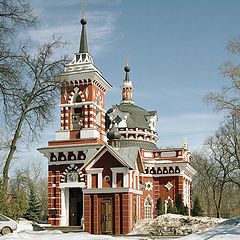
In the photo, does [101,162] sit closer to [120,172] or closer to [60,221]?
[120,172]

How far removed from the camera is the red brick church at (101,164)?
107 feet

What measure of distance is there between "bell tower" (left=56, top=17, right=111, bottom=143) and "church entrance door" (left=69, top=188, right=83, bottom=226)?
14.6ft

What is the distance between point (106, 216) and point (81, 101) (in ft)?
40.8

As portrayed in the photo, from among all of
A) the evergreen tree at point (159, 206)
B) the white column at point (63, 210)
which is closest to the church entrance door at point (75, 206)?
the white column at point (63, 210)

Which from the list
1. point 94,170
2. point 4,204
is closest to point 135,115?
point 94,170

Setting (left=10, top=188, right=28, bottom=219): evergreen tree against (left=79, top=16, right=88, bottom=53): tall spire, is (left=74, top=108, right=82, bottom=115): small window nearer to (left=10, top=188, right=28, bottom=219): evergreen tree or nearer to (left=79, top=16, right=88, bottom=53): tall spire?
(left=79, top=16, right=88, bottom=53): tall spire

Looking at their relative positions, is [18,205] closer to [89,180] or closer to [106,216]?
[89,180]

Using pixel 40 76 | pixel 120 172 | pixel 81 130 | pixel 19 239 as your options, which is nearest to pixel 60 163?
pixel 81 130

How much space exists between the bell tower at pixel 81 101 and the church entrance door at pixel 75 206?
14.6 feet

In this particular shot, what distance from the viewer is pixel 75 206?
132 feet

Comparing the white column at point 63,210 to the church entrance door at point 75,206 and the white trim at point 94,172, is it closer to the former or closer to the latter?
the church entrance door at point 75,206

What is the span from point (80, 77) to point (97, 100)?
2.51 m

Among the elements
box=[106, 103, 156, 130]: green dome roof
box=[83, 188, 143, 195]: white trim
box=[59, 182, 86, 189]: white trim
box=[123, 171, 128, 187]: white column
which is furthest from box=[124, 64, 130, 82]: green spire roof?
box=[123, 171, 128, 187]: white column

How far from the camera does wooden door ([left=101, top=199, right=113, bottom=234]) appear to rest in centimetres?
3229
